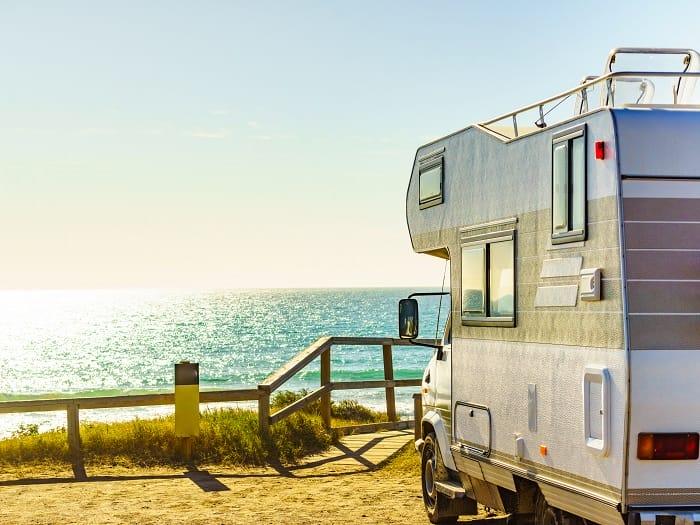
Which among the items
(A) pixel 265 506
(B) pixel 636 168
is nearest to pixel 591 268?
(B) pixel 636 168

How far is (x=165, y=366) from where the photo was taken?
69.0 metres

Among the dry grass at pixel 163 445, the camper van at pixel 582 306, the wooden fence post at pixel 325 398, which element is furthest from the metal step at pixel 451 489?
the wooden fence post at pixel 325 398

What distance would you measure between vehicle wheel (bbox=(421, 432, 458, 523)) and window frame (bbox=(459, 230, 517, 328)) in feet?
4.77

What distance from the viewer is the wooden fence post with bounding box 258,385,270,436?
45.5ft

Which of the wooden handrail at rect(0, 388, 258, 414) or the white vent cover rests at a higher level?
the white vent cover

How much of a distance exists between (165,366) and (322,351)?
54906 mm

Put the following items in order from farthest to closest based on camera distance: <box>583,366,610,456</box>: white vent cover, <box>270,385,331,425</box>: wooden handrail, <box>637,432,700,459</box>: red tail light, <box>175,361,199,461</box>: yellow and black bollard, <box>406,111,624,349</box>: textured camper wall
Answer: <box>270,385,331,425</box>: wooden handrail
<box>175,361,199,461</box>: yellow and black bollard
<box>406,111,624,349</box>: textured camper wall
<box>583,366,610,456</box>: white vent cover
<box>637,432,700,459</box>: red tail light

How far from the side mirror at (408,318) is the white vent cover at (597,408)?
3169 millimetres

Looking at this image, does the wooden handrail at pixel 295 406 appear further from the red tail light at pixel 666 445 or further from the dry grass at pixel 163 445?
the red tail light at pixel 666 445

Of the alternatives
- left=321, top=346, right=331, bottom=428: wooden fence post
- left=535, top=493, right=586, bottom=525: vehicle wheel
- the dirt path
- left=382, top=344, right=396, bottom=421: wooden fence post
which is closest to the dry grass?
the dirt path

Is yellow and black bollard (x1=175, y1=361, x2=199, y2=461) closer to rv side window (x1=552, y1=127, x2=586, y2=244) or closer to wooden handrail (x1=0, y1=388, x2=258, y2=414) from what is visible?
wooden handrail (x1=0, y1=388, x2=258, y2=414)

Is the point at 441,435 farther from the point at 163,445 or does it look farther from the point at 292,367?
the point at 292,367

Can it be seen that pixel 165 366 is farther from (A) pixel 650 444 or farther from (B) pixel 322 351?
(A) pixel 650 444

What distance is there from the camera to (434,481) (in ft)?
32.0
